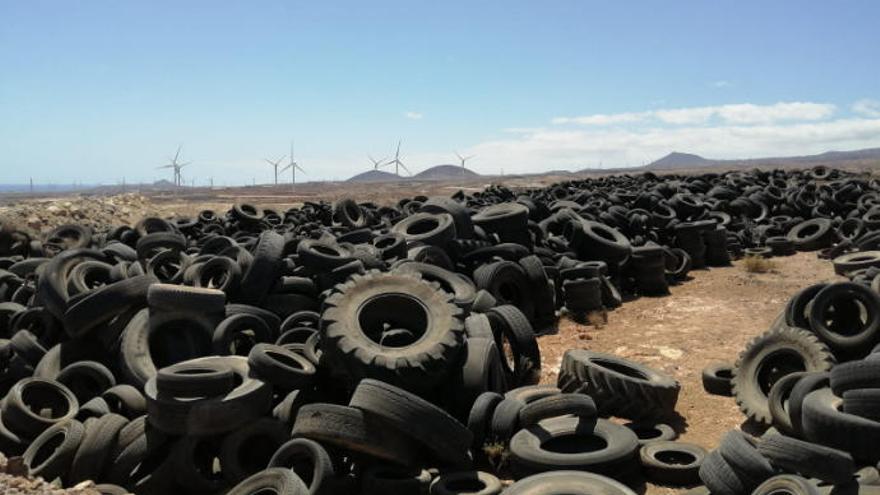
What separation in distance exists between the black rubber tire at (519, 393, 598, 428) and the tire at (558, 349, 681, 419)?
3.12 feet

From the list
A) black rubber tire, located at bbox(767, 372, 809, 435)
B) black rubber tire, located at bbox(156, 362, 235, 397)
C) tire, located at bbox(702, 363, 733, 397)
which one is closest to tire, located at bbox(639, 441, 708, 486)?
black rubber tire, located at bbox(767, 372, 809, 435)

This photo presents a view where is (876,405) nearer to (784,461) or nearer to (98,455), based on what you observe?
(784,461)

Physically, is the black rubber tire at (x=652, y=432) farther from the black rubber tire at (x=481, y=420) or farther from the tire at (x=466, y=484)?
the tire at (x=466, y=484)

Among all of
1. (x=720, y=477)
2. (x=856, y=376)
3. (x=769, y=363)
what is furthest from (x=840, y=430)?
(x=769, y=363)

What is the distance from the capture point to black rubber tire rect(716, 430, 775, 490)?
17.6 ft

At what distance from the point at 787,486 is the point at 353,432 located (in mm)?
3702

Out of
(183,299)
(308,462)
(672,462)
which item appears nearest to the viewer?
(308,462)

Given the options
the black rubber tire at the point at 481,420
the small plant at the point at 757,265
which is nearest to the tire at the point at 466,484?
the black rubber tire at the point at 481,420

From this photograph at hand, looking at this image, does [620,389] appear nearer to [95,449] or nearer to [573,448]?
[573,448]

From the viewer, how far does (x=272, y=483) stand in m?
5.98

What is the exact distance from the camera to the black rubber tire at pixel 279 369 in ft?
24.2

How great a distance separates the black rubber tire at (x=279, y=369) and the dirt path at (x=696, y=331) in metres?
3.79

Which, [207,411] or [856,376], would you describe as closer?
[856,376]

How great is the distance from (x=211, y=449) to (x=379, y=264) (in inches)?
199
